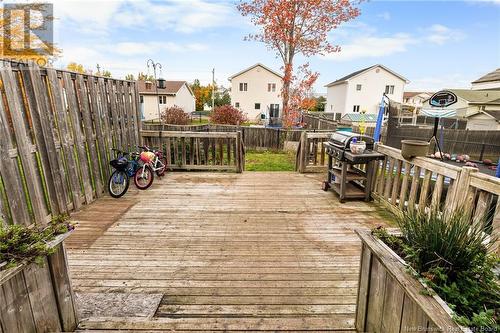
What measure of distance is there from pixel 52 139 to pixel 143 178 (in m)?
1.91

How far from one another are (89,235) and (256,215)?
224cm

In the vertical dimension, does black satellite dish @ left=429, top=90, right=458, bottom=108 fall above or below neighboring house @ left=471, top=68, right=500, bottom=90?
below

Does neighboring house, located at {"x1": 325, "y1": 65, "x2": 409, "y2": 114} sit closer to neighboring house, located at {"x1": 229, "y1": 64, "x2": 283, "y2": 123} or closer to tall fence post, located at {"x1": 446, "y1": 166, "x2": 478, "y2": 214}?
neighboring house, located at {"x1": 229, "y1": 64, "x2": 283, "y2": 123}

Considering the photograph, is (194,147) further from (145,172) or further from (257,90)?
(257,90)

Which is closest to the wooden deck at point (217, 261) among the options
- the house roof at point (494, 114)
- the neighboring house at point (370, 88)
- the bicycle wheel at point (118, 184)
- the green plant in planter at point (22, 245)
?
the bicycle wheel at point (118, 184)

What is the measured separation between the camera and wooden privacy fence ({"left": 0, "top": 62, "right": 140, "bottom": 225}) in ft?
9.45

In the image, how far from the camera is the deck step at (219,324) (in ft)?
5.83

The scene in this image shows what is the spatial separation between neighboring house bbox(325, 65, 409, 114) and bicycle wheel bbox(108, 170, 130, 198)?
28.3 metres

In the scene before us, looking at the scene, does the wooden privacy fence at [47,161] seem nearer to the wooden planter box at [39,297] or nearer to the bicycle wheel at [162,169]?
the wooden planter box at [39,297]

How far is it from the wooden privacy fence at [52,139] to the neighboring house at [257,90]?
25673 millimetres

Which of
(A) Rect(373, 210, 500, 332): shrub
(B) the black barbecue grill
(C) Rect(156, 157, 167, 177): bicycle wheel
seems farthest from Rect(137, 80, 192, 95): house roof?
(A) Rect(373, 210, 500, 332): shrub

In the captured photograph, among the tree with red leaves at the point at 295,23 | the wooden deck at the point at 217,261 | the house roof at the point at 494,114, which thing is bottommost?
the wooden deck at the point at 217,261

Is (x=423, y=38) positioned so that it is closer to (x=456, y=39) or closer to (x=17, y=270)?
(x=456, y=39)

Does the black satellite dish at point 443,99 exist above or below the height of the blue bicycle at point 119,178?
above
